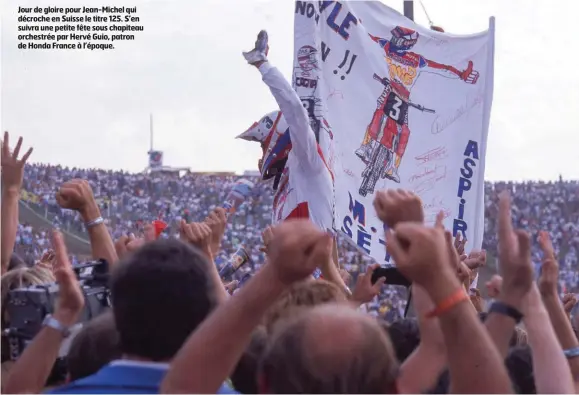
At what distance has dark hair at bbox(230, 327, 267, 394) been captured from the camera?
2.36 meters

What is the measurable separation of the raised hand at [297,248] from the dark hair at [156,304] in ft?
1.10

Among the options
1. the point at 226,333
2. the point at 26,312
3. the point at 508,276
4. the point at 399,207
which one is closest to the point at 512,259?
the point at 508,276

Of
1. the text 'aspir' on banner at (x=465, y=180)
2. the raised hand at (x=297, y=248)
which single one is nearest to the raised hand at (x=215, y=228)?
the raised hand at (x=297, y=248)

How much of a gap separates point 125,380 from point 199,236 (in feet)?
3.40

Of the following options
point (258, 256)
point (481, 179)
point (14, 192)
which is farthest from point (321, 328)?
point (258, 256)

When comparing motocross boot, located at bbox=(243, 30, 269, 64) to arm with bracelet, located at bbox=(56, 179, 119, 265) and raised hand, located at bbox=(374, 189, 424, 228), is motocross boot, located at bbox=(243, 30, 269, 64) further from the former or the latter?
raised hand, located at bbox=(374, 189, 424, 228)

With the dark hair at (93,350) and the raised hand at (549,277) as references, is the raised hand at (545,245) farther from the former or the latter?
the dark hair at (93,350)

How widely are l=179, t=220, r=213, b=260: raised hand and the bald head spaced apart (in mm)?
1246

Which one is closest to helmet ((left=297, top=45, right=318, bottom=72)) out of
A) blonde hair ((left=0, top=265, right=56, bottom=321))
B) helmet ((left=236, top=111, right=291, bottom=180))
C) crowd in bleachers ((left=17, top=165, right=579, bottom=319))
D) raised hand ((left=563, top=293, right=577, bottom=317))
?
helmet ((left=236, top=111, right=291, bottom=180))

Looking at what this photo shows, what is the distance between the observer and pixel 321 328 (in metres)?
1.61

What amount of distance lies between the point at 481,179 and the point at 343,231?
917 millimetres

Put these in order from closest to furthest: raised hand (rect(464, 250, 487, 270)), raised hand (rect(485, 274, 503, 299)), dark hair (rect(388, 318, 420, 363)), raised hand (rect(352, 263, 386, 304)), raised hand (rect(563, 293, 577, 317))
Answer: raised hand (rect(485, 274, 503, 299)) < dark hair (rect(388, 318, 420, 363)) < raised hand (rect(352, 263, 386, 304)) < raised hand (rect(464, 250, 487, 270)) < raised hand (rect(563, 293, 577, 317))

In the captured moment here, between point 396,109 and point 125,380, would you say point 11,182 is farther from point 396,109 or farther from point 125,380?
point 396,109

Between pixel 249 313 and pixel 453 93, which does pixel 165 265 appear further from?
pixel 453 93
